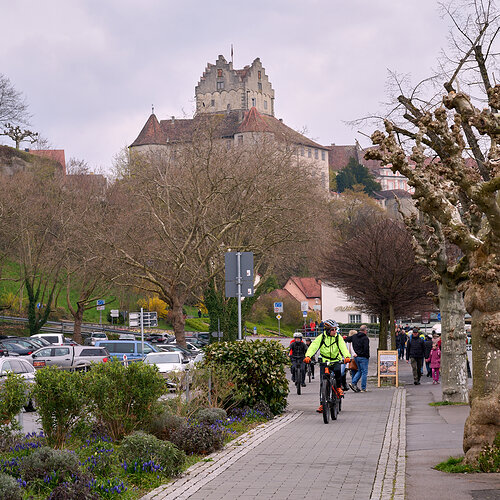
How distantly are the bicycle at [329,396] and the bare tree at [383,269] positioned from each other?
63.9 ft

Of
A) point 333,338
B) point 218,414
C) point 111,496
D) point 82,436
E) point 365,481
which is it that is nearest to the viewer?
point 111,496

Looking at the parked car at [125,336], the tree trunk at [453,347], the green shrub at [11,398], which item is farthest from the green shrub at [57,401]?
the parked car at [125,336]

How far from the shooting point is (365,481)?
9656mm

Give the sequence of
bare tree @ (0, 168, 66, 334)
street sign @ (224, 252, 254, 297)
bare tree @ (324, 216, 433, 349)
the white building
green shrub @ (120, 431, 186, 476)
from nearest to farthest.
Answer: green shrub @ (120, 431, 186, 476) → street sign @ (224, 252, 254, 297) → bare tree @ (324, 216, 433, 349) → bare tree @ (0, 168, 66, 334) → the white building

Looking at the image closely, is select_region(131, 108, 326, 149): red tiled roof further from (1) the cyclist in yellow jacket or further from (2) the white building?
(1) the cyclist in yellow jacket

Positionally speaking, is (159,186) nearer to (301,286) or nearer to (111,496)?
(111,496)

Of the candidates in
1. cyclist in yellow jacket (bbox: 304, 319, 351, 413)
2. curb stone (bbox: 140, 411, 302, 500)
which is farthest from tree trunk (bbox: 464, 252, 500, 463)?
cyclist in yellow jacket (bbox: 304, 319, 351, 413)

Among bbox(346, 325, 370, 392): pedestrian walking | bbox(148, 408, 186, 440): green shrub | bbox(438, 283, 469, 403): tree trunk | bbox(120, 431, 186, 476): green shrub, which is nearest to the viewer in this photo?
bbox(120, 431, 186, 476): green shrub

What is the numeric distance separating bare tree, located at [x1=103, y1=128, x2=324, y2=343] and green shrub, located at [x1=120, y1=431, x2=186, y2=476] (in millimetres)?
30768

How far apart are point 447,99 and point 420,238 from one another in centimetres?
1161

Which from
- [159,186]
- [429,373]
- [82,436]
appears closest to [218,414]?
[82,436]

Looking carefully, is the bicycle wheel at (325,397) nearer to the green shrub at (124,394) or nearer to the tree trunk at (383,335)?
the green shrub at (124,394)

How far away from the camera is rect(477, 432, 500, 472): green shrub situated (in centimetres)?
966

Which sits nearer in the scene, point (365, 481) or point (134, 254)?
point (365, 481)
